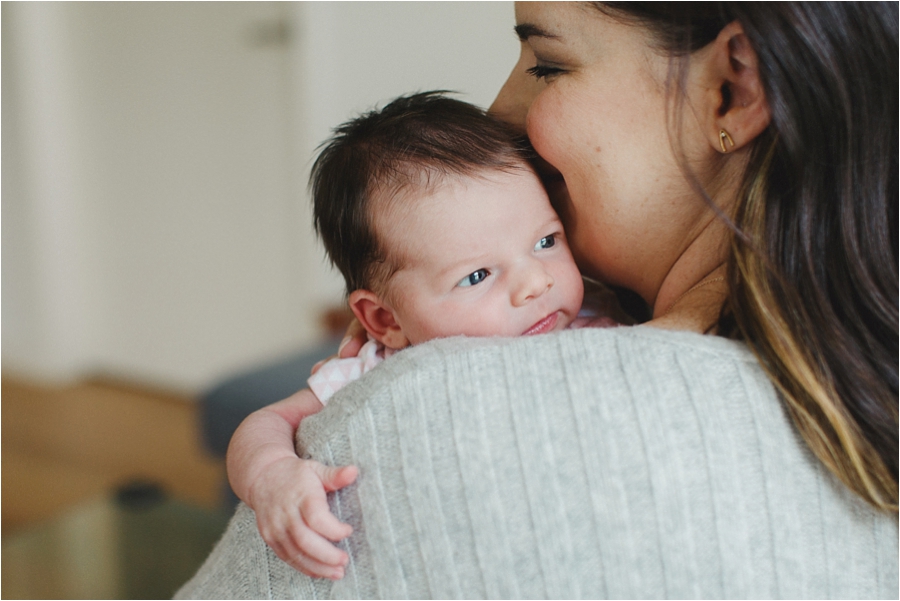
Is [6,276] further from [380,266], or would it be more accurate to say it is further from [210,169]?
[380,266]

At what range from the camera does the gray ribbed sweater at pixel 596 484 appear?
1.98ft

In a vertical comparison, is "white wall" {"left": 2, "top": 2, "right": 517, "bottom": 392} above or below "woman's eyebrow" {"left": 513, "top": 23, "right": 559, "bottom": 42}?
below

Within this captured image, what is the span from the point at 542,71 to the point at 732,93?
219 millimetres

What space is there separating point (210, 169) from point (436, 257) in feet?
9.03

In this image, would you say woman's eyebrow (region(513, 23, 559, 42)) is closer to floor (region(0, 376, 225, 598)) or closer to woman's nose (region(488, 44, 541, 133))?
woman's nose (region(488, 44, 541, 133))

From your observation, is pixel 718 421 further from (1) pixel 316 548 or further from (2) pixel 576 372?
(1) pixel 316 548

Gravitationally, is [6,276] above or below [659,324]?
below

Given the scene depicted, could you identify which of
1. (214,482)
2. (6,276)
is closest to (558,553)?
(214,482)

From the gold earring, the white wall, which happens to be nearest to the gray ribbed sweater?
the gold earring

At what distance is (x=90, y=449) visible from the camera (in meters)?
3.34

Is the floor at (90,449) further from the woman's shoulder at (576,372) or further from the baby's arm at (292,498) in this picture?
the woman's shoulder at (576,372)

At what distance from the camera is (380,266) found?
3.17 ft

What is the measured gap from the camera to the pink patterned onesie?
0.94 meters

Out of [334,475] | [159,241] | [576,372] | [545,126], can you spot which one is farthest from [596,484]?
[159,241]
